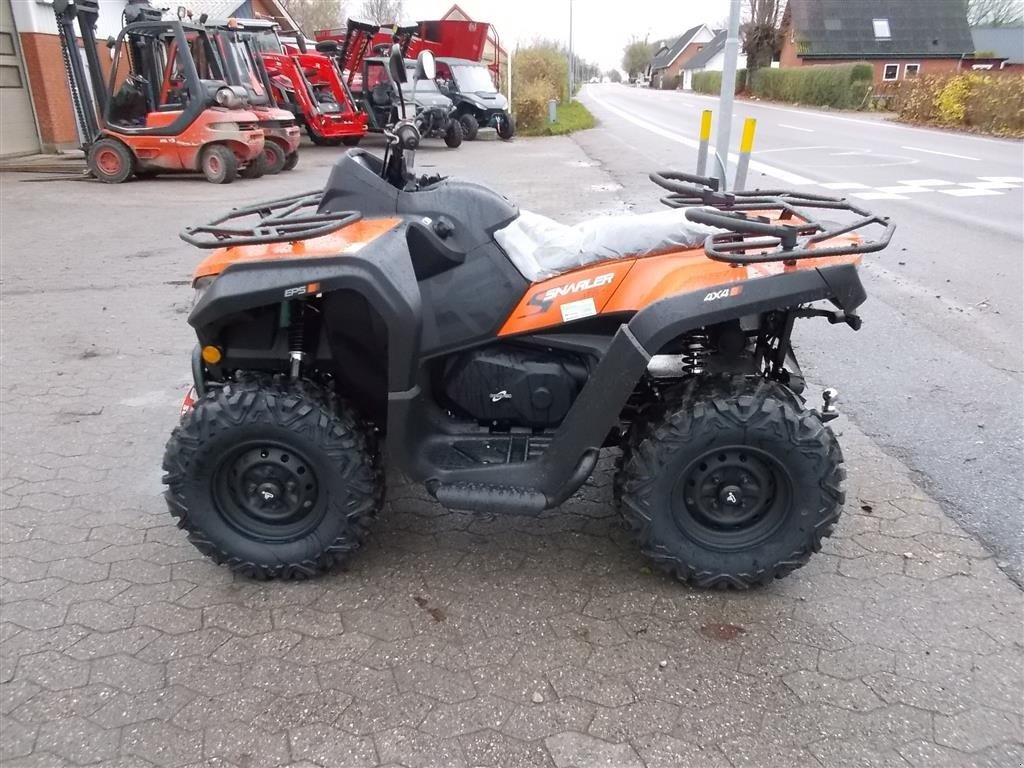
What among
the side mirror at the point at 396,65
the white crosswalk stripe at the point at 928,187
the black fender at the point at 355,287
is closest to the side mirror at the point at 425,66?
the side mirror at the point at 396,65

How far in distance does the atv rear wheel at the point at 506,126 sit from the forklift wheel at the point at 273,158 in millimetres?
9434

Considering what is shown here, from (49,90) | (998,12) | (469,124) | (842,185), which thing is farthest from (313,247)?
(998,12)

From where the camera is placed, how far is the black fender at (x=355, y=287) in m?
2.61

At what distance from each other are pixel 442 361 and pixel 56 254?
735cm

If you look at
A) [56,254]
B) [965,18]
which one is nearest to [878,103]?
[965,18]

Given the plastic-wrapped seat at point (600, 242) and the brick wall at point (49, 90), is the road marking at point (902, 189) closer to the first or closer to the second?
the plastic-wrapped seat at point (600, 242)

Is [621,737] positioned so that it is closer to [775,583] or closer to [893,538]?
[775,583]

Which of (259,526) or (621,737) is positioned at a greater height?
(259,526)

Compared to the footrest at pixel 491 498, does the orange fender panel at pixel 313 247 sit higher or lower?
higher

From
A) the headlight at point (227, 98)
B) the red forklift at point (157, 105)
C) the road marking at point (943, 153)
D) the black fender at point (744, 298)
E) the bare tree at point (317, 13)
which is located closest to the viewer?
the black fender at point (744, 298)

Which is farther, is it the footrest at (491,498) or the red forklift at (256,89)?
the red forklift at (256,89)

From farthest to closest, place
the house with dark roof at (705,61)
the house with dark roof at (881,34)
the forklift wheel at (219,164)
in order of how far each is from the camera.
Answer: the house with dark roof at (705,61), the house with dark roof at (881,34), the forklift wheel at (219,164)

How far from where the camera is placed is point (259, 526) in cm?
301

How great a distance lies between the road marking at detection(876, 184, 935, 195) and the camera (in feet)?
38.8
